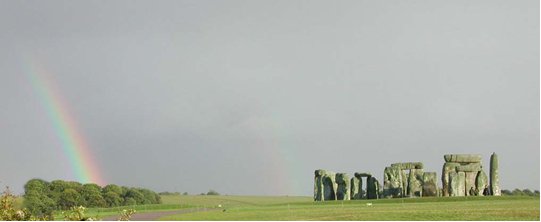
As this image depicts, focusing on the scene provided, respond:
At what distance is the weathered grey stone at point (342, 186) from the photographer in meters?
67.0

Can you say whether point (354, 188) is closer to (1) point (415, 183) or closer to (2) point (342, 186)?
(2) point (342, 186)

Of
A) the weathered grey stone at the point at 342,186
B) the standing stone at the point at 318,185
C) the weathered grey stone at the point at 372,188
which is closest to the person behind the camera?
the weathered grey stone at the point at 372,188

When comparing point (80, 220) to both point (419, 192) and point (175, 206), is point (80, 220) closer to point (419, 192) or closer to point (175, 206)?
point (419, 192)

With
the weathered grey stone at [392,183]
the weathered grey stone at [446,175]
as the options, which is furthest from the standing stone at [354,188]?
the weathered grey stone at [446,175]

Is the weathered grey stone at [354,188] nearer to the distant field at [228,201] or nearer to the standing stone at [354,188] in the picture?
the standing stone at [354,188]

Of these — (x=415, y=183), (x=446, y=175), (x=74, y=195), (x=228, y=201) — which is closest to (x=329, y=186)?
(x=415, y=183)

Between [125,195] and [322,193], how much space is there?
37.6 meters

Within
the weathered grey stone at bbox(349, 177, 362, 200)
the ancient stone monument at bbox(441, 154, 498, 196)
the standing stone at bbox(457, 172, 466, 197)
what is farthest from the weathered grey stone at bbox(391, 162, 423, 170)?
the standing stone at bbox(457, 172, 466, 197)

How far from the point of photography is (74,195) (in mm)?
88875

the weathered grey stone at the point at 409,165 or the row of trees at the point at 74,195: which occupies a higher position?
the weathered grey stone at the point at 409,165

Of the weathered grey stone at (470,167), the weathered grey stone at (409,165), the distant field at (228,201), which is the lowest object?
the distant field at (228,201)

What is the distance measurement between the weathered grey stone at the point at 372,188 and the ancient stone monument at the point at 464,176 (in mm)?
6538

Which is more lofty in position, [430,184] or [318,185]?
[318,185]

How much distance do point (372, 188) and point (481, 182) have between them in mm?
9932
